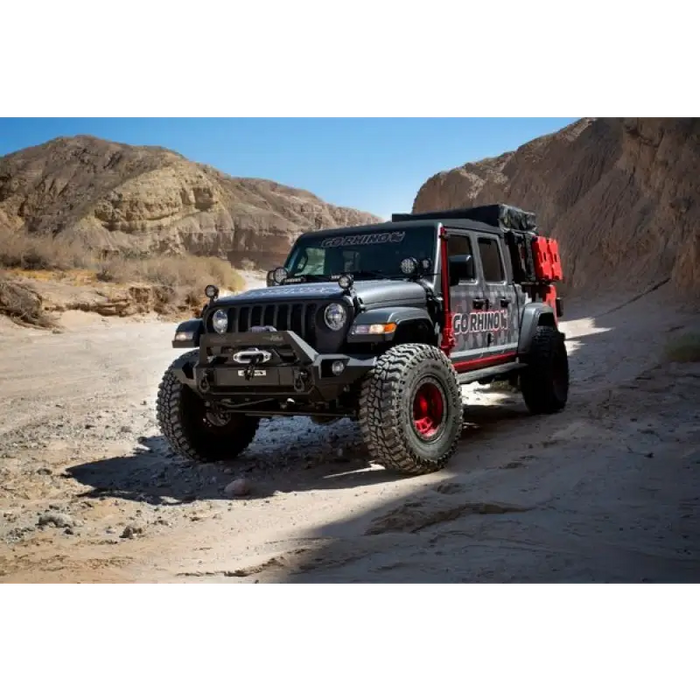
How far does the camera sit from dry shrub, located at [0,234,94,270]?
18.4 metres

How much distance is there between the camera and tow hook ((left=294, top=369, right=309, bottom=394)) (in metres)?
5.37

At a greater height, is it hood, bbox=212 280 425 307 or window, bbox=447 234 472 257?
window, bbox=447 234 472 257

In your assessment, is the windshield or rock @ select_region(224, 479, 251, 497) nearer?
rock @ select_region(224, 479, 251, 497)

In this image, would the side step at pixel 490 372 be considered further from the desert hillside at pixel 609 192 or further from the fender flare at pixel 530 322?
the desert hillside at pixel 609 192

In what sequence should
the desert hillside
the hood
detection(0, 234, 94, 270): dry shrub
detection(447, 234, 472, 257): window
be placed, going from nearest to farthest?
1. the hood
2. detection(447, 234, 472, 257): window
3. the desert hillside
4. detection(0, 234, 94, 270): dry shrub

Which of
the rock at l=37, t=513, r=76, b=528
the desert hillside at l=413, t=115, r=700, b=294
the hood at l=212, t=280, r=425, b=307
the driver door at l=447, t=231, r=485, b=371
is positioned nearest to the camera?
the rock at l=37, t=513, r=76, b=528

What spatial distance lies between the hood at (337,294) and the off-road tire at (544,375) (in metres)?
2.15

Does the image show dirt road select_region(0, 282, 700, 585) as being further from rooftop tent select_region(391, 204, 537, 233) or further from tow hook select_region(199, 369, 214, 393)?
rooftop tent select_region(391, 204, 537, 233)

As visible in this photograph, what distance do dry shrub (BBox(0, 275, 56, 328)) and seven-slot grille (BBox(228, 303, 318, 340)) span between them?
30.9 ft

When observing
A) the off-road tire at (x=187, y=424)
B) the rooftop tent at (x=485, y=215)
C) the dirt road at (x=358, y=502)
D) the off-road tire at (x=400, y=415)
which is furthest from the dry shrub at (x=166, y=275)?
the off-road tire at (x=400, y=415)

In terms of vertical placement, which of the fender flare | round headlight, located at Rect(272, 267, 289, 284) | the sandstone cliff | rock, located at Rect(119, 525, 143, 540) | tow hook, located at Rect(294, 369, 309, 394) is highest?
the sandstone cliff

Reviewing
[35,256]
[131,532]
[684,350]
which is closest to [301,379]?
[131,532]

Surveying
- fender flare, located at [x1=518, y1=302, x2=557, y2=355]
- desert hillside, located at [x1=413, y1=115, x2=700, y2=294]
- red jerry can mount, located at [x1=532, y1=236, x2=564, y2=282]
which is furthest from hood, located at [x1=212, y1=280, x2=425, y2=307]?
desert hillside, located at [x1=413, y1=115, x2=700, y2=294]
